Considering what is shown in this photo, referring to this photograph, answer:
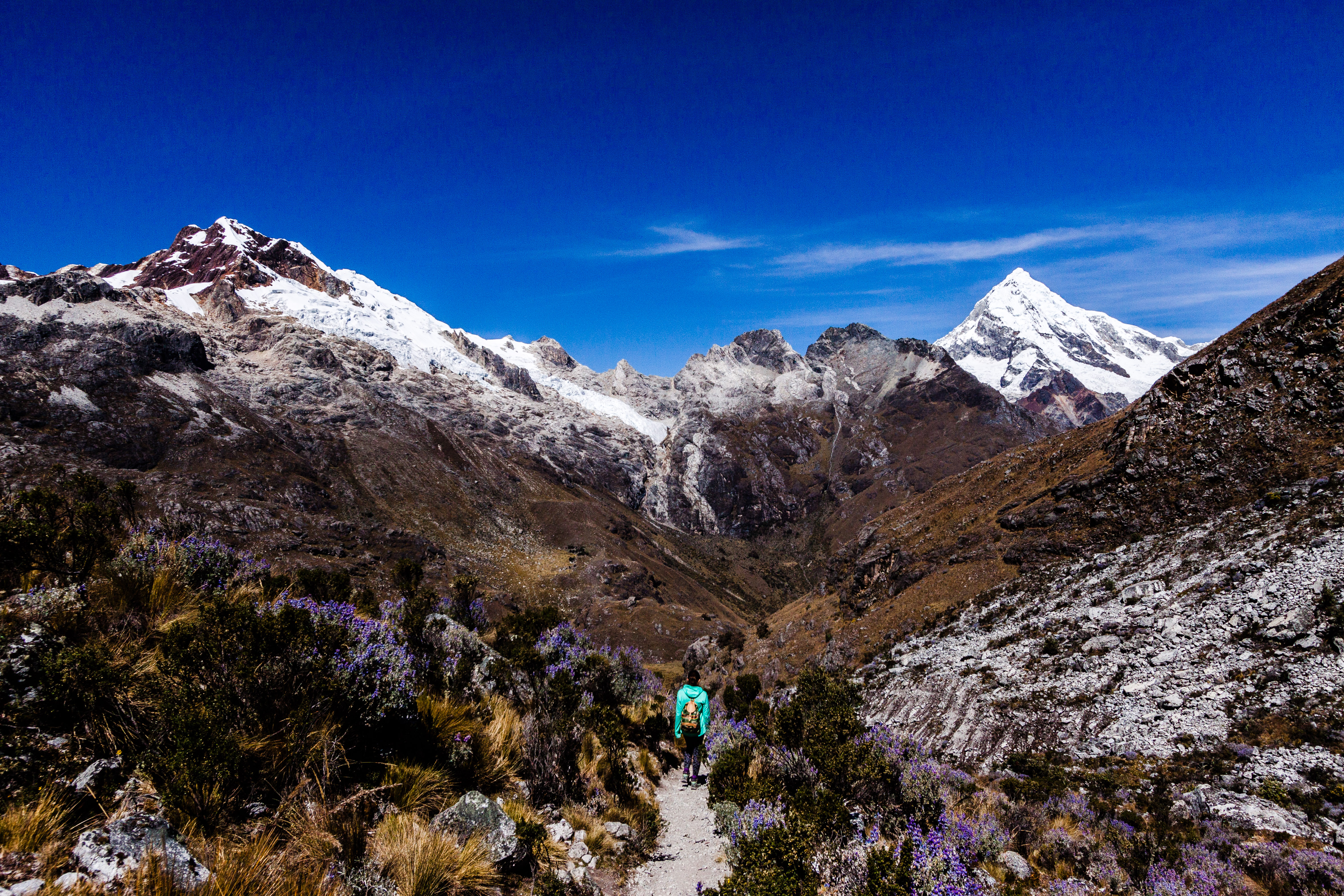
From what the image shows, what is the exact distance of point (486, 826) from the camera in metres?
6.78

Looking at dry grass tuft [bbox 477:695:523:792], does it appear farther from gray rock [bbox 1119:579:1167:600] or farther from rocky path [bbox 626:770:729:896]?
gray rock [bbox 1119:579:1167:600]

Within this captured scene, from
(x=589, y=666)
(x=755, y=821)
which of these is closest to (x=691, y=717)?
(x=589, y=666)

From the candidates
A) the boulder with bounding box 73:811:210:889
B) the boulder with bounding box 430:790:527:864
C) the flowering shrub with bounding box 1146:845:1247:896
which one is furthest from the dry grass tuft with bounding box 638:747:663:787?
the boulder with bounding box 73:811:210:889

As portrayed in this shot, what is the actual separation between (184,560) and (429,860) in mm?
7442

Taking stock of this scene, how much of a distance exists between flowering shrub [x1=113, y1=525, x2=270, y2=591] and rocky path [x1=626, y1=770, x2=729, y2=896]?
830cm

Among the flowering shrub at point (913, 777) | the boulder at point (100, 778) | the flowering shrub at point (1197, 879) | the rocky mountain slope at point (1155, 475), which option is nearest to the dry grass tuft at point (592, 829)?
the flowering shrub at point (913, 777)

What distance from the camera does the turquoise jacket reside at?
1402 cm

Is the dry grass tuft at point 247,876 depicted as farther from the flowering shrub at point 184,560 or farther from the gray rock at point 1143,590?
the gray rock at point 1143,590

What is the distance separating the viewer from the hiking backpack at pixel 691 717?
14016mm

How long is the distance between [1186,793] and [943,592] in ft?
108

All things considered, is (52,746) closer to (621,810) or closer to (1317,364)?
(621,810)

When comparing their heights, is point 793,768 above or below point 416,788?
below

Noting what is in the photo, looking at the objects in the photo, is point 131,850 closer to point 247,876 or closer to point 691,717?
point 247,876

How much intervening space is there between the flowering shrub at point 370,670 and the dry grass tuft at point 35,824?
2.37 m
